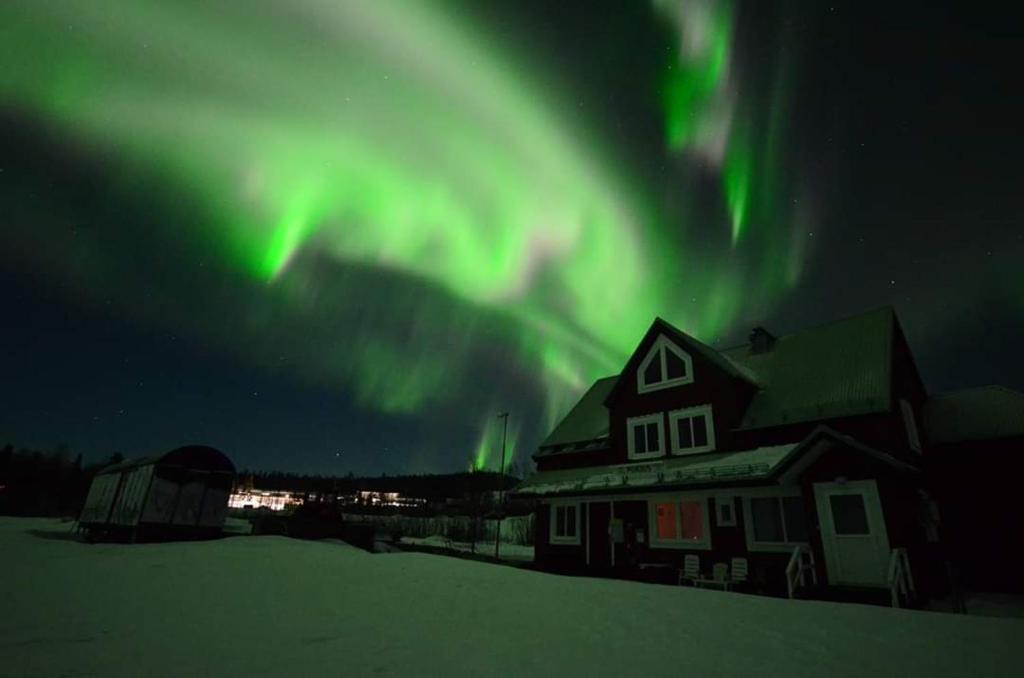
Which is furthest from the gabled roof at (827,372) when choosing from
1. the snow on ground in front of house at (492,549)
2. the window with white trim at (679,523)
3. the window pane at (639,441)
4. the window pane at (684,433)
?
the snow on ground in front of house at (492,549)

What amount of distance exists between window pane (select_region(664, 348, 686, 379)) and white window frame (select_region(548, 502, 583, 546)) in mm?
7867

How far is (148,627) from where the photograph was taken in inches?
235

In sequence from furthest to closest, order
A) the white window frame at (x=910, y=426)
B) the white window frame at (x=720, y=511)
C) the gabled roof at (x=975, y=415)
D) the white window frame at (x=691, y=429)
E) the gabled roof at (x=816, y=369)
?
the white window frame at (x=691, y=429)
the gabled roof at (x=975, y=415)
the white window frame at (x=720, y=511)
the white window frame at (x=910, y=426)
the gabled roof at (x=816, y=369)

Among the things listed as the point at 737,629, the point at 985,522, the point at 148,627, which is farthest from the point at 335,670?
the point at 985,522

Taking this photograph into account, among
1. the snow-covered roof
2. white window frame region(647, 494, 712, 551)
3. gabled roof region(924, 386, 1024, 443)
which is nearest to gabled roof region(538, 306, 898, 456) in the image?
the snow-covered roof

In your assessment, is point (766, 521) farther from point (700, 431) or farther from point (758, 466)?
point (700, 431)

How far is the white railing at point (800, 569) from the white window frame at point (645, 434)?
687 centimetres

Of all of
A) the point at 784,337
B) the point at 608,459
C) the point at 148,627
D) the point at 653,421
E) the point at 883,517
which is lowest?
the point at 148,627

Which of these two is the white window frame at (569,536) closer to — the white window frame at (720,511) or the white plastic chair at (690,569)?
the white plastic chair at (690,569)

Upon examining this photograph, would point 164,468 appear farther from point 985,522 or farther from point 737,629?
point 985,522

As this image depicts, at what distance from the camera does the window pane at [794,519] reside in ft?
54.1

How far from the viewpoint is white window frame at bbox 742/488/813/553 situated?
1634cm

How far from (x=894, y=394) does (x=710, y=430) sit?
6.46m

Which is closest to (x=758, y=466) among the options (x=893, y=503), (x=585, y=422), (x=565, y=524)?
(x=893, y=503)
